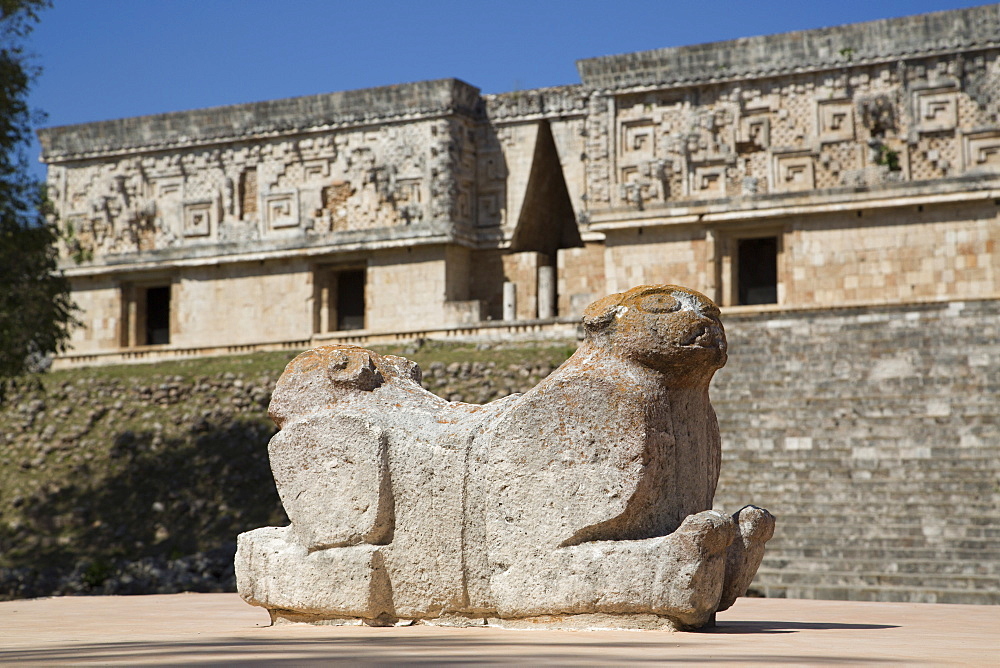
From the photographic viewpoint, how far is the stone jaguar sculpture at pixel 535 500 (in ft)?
20.9

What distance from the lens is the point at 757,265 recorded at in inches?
924

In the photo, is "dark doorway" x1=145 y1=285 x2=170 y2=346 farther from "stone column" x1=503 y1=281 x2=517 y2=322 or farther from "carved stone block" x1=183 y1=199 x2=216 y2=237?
"stone column" x1=503 y1=281 x2=517 y2=322

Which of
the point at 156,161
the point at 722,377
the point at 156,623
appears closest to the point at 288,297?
the point at 156,161

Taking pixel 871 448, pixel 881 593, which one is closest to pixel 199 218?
pixel 871 448

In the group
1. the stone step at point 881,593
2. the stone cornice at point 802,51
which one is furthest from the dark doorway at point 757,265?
the stone step at point 881,593

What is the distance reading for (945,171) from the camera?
63.8ft

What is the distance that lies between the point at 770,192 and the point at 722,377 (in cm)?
594

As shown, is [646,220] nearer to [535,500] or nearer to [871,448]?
[871,448]

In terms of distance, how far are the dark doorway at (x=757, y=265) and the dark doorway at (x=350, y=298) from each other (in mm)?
6932

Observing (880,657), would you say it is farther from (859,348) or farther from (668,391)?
(859,348)

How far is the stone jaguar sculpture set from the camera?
6.36 meters

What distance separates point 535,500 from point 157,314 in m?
21.4

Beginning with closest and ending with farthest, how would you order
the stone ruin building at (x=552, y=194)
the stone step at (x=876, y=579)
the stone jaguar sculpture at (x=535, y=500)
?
1. the stone jaguar sculpture at (x=535, y=500)
2. the stone step at (x=876, y=579)
3. the stone ruin building at (x=552, y=194)

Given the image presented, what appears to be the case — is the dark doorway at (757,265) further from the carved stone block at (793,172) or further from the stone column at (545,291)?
the stone column at (545,291)
